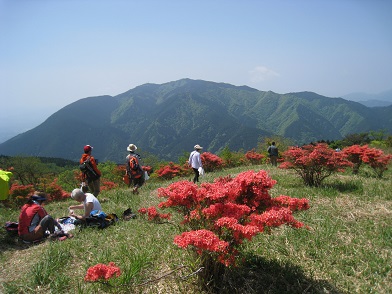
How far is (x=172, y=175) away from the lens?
21.6 m

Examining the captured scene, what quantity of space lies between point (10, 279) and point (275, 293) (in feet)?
13.5

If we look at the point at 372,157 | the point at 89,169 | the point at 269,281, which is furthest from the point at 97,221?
the point at 372,157

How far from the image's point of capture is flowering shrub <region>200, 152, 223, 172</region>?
19.8 meters

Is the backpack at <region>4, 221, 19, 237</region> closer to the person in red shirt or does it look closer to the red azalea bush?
the person in red shirt

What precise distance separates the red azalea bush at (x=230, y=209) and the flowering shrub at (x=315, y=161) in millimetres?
5964

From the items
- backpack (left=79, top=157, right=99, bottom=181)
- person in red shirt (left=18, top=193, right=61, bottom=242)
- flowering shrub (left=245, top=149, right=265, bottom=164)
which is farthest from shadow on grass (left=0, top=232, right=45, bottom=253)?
flowering shrub (left=245, top=149, right=265, bottom=164)

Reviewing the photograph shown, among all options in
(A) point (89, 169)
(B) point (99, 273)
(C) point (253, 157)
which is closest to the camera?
(B) point (99, 273)

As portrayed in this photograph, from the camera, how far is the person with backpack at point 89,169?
29.2 ft

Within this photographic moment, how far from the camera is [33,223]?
A: 20.5 ft

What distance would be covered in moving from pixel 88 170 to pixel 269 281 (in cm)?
668

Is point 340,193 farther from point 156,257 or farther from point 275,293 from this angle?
point 156,257

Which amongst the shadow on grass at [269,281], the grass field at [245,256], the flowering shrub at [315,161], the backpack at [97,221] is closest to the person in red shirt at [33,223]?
the grass field at [245,256]

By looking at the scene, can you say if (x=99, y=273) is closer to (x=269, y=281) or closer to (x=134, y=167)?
(x=269, y=281)

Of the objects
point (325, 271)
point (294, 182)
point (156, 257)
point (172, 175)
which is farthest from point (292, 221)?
point (172, 175)
